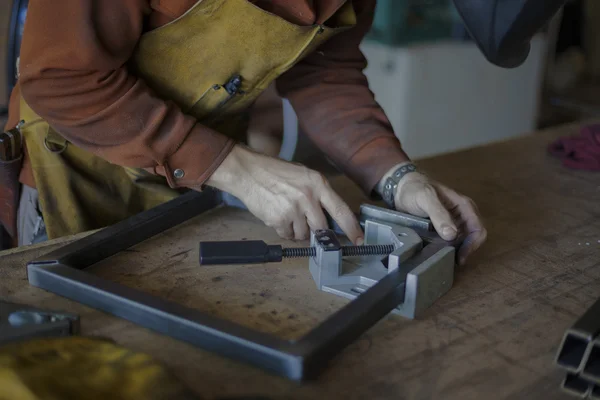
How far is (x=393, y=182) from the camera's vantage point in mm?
1141

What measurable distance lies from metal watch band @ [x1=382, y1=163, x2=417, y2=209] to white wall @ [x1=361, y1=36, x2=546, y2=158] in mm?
1676

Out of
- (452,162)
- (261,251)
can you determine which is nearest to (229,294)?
(261,251)

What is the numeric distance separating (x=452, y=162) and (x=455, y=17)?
159cm

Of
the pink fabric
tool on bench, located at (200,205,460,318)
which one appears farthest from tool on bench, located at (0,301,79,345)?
the pink fabric

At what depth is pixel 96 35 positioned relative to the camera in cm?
90

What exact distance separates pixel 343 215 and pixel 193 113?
331 millimetres

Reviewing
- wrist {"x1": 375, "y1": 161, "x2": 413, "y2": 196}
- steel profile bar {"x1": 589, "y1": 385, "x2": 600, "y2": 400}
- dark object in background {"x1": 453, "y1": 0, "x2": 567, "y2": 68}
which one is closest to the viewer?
steel profile bar {"x1": 589, "y1": 385, "x2": 600, "y2": 400}

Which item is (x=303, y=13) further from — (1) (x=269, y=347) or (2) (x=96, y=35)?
(1) (x=269, y=347)

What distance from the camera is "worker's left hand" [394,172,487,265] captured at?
1.00 m

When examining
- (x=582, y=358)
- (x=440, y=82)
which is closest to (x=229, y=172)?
(x=582, y=358)

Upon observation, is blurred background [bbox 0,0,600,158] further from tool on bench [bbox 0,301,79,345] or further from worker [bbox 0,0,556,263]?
tool on bench [bbox 0,301,79,345]

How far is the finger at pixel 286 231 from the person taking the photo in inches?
40.1

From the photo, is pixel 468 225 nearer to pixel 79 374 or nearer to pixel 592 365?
pixel 592 365

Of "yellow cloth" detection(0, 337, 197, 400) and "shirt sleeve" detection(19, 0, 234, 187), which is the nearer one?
"yellow cloth" detection(0, 337, 197, 400)
